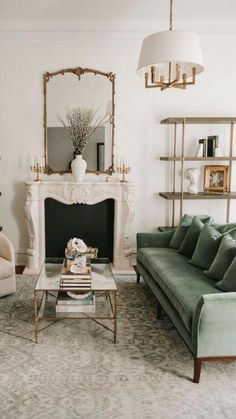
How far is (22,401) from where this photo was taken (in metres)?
2.31

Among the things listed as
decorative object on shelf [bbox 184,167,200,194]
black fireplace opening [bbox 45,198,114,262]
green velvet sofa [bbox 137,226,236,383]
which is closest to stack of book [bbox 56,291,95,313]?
green velvet sofa [bbox 137,226,236,383]

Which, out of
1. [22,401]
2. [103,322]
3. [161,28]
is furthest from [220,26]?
[22,401]

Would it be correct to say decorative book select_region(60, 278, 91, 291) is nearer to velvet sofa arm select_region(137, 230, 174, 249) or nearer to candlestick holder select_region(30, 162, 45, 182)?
velvet sofa arm select_region(137, 230, 174, 249)

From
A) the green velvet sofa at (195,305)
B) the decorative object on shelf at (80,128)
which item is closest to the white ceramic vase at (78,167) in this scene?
the decorative object on shelf at (80,128)

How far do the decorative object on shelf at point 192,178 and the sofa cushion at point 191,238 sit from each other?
3.68 ft

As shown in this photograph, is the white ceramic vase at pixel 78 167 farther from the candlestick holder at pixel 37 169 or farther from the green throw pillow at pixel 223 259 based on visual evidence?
the green throw pillow at pixel 223 259

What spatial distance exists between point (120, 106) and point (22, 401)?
3.76m

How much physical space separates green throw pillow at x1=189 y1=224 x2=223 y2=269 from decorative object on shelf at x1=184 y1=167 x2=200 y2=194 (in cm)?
143

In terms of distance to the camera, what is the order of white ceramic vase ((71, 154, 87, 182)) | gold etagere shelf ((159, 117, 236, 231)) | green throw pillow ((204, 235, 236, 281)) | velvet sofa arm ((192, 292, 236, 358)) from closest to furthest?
velvet sofa arm ((192, 292, 236, 358)), green throw pillow ((204, 235, 236, 281)), gold etagere shelf ((159, 117, 236, 231)), white ceramic vase ((71, 154, 87, 182))

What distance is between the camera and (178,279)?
3.24 metres

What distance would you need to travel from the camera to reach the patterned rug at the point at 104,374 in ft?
7.41

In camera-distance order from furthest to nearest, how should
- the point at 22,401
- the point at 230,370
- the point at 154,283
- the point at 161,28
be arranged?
Answer: the point at 161,28, the point at 154,283, the point at 230,370, the point at 22,401

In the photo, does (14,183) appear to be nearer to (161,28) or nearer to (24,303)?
(24,303)

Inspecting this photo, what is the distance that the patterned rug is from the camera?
7.41 feet
